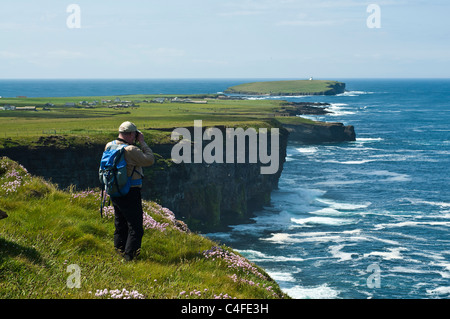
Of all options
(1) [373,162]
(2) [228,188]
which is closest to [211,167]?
(2) [228,188]

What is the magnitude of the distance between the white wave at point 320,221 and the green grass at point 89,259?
55005 millimetres

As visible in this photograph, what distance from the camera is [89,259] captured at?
1002 centimetres

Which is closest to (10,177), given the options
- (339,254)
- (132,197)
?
(132,197)

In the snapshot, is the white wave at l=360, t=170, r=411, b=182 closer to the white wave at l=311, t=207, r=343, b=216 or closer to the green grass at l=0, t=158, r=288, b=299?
the white wave at l=311, t=207, r=343, b=216

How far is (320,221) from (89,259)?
199 ft

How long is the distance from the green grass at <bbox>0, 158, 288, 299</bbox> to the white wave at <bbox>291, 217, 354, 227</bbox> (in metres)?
55.0

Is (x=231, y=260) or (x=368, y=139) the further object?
(x=368, y=139)

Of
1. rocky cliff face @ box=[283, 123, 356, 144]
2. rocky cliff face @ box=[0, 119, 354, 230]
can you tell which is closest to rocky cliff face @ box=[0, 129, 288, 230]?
rocky cliff face @ box=[0, 119, 354, 230]

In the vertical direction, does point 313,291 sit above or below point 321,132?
below

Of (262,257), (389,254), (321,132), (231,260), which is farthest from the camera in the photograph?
(321,132)

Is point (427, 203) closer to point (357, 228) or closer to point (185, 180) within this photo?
point (357, 228)
